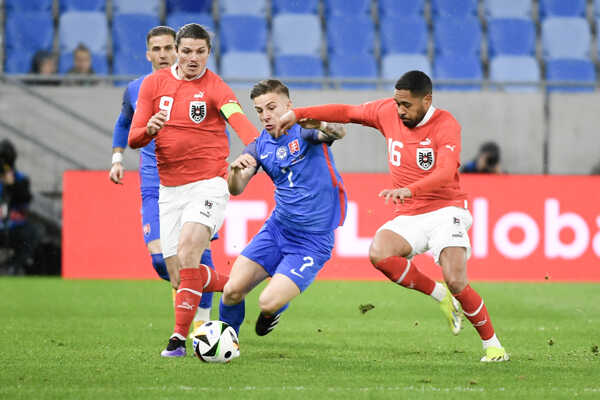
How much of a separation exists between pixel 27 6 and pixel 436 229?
34.8 feet

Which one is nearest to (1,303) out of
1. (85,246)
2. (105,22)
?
(85,246)

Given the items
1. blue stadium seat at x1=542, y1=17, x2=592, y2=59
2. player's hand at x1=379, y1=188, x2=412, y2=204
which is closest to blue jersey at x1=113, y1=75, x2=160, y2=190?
player's hand at x1=379, y1=188, x2=412, y2=204

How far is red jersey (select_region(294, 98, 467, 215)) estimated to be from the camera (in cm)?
637

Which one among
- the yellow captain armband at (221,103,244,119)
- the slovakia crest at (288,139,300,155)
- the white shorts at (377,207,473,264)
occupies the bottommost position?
the white shorts at (377,207,473,264)

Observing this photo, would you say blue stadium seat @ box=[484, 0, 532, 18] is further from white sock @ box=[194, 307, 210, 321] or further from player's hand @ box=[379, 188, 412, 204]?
player's hand @ box=[379, 188, 412, 204]

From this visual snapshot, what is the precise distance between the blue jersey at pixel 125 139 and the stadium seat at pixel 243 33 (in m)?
7.69

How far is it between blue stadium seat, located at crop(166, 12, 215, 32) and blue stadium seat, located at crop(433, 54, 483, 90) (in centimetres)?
354

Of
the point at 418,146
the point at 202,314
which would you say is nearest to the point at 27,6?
the point at 202,314

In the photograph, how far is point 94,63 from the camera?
14.9 m

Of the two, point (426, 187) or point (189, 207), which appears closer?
point (426, 187)

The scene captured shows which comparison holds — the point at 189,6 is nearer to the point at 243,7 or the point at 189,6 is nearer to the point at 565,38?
the point at 243,7

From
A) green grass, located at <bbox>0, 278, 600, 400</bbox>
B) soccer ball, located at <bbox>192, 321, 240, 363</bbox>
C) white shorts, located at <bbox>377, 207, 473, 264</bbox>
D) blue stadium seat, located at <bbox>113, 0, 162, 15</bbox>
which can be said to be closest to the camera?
green grass, located at <bbox>0, 278, 600, 400</bbox>

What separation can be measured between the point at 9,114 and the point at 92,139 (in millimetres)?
1116

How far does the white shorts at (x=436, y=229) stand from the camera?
657 centimetres
